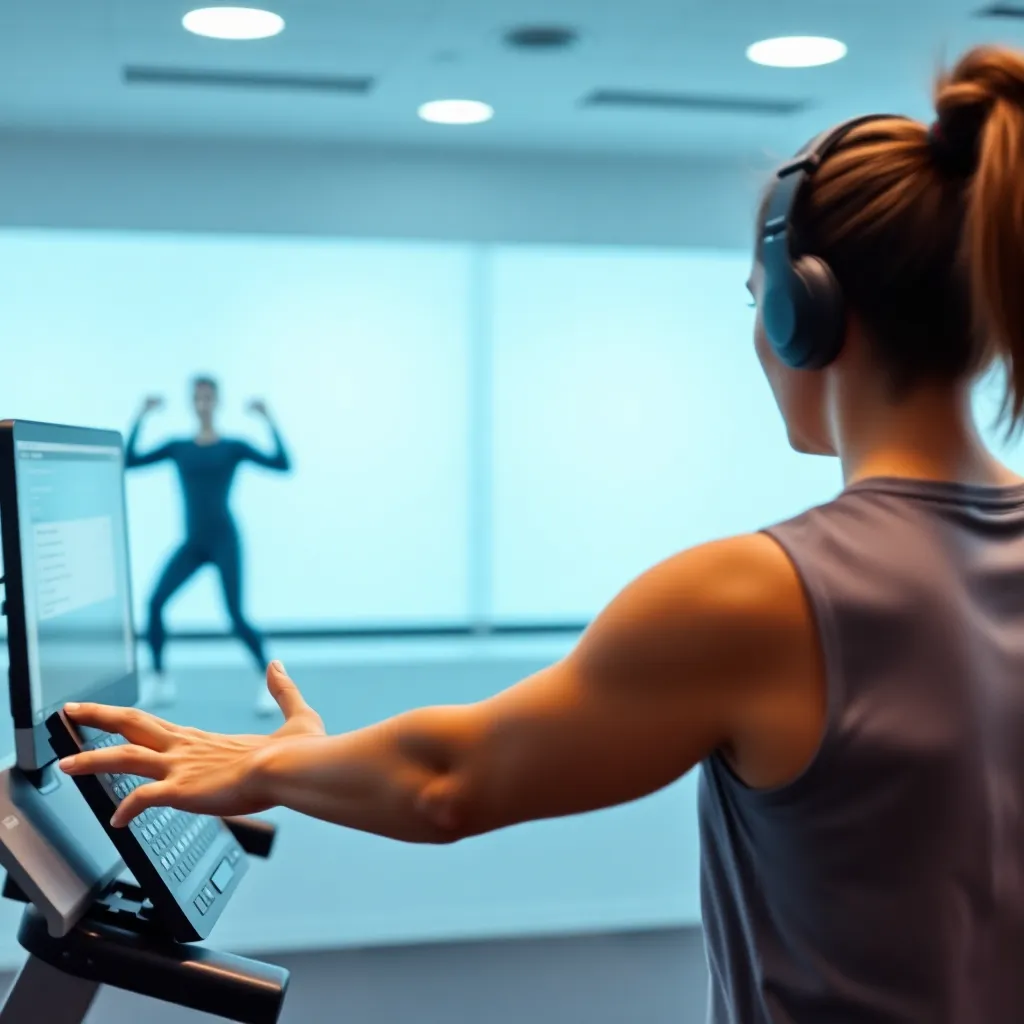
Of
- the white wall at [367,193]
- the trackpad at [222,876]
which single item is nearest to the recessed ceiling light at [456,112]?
the white wall at [367,193]

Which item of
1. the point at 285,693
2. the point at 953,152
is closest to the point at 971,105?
the point at 953,152

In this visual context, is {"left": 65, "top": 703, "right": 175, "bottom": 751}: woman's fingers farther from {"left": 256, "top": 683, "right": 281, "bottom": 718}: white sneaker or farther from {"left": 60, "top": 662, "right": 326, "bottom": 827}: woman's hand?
{"left": 256, "top": 683, "right": 281, "bottom": 718}: white sneaker

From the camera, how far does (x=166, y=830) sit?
1.13m

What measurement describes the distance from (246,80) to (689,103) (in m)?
1.63

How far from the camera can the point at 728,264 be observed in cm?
683

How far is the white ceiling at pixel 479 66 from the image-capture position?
3.91 metres

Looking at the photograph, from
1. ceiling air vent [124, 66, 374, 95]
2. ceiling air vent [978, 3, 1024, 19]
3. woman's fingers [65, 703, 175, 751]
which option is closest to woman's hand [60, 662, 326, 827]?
woman's fingers [65, 703, 175, 751]

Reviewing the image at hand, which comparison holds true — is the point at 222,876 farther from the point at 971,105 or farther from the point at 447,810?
the point at 971,105

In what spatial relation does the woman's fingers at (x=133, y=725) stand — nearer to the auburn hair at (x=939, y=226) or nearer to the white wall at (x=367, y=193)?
the auburn hair at (x=939, y=226)

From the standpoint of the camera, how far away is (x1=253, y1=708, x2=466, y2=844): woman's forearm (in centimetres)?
83

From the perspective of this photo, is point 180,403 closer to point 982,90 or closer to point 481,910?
point 481,910

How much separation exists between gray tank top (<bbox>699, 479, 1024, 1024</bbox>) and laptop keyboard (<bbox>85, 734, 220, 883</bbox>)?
464 mm

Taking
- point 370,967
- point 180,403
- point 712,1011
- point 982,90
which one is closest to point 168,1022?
point 370,967

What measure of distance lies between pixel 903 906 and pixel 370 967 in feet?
8.09
